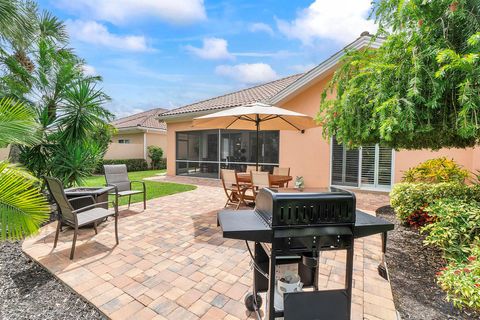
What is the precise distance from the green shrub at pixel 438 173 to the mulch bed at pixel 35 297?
7.71m

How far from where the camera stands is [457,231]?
314cm

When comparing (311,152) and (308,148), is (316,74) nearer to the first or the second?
(308,148)

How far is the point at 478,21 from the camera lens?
2602 millimetres

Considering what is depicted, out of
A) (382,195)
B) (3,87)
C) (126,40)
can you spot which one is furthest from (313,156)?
(126,40)

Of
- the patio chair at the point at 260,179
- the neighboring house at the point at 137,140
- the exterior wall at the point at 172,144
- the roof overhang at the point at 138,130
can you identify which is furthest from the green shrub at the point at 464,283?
the roof overhang at the point at 138,130

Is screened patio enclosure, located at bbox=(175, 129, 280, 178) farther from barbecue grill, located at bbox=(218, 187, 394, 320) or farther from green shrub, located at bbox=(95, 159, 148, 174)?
barbecue grill, located at bbox=(218, 187, 394, 320)

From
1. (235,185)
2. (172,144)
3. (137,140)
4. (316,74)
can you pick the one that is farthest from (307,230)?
(137,140)

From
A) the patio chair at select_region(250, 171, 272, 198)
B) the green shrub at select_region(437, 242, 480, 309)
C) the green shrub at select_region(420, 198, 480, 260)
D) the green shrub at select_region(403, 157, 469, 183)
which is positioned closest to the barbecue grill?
the green shrub at select_region(437, 242, 480, 309)

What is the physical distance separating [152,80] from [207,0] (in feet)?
33.4

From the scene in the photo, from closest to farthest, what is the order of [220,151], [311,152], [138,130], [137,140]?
[311,152], [220,151], [138,130], [137,140]

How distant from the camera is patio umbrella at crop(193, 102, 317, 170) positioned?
5.61m

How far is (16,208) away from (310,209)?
313 cm

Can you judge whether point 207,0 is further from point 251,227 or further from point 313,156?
point 251,227

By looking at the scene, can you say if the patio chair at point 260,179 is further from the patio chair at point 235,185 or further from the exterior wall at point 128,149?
the exterior wall at point 128,149
